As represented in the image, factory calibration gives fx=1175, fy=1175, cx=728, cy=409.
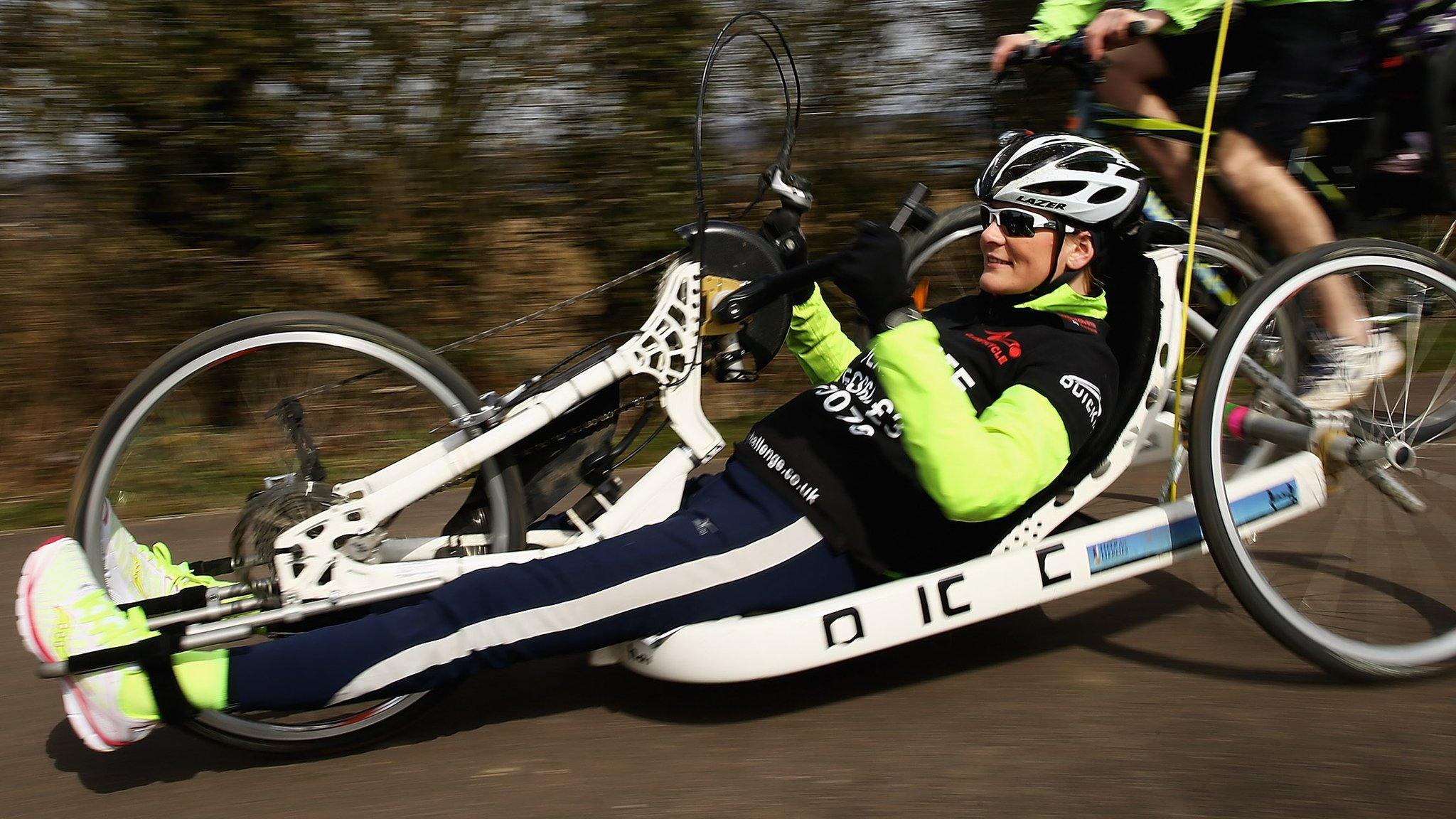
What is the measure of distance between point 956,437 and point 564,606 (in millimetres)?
847

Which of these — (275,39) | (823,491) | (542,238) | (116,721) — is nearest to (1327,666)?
(823,491)

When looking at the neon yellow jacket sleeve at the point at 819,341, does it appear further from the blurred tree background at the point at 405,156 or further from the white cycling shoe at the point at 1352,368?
the blurred tree background at the point at 405,156

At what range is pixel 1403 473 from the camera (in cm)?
287

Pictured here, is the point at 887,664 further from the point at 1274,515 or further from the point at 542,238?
the point at 542,238

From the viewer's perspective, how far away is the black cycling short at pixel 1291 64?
3.28 metres

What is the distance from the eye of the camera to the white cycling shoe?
2988 mm

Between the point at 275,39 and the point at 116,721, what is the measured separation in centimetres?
374

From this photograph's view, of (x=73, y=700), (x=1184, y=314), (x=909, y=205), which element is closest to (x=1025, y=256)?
(x=909, y=205)

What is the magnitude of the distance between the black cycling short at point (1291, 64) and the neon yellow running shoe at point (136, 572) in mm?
3018

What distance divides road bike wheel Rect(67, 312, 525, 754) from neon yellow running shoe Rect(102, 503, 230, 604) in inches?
0.8

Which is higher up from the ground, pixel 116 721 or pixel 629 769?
pixel 116 721

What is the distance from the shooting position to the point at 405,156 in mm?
5559

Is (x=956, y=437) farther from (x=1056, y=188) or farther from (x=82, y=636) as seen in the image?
(x=82, y=636)

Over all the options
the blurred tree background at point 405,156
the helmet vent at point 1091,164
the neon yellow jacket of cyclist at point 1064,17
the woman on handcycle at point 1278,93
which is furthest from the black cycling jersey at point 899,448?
the blurred tree background at point 405,156
